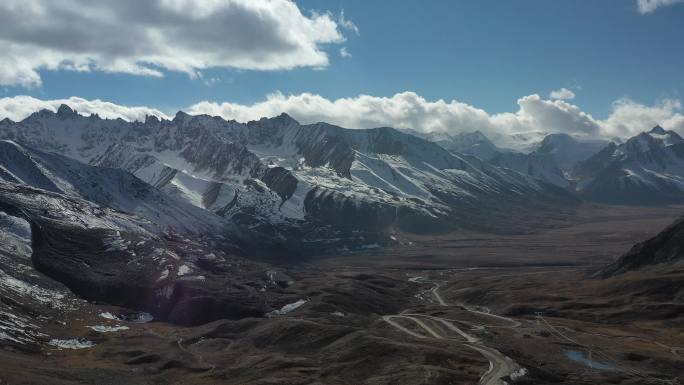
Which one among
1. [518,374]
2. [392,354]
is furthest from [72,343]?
Result: [518,374]

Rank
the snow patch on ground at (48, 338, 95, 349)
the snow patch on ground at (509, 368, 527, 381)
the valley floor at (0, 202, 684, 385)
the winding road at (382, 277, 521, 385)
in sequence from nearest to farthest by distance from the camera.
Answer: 1. the snow patch on ground at (509, 368, 527, 381)
2. the winding road at (382, 277, 521, 385)
3. the valley floor at (0, 202, 684, 385)
4. the snow patch on ground at (48, 338, 95, 349)

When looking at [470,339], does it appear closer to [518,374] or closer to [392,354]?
[392,354]

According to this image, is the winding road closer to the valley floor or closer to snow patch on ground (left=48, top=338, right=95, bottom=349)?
the valley floor

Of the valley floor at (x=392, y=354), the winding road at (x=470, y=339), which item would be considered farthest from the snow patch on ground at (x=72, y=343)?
the winding road at (x=470, y=339)

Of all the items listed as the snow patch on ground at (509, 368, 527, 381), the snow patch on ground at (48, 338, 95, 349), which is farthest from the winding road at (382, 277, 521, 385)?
the snow patch on ground at (48, 338, 95, 349)

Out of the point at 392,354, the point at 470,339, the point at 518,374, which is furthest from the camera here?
the point at 470,339

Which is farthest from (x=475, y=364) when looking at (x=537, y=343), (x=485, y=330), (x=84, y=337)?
(x=84, y=337)

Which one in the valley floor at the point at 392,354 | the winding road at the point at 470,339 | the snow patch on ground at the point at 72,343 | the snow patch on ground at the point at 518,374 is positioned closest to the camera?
the snow patch on ground at the point at 518,374

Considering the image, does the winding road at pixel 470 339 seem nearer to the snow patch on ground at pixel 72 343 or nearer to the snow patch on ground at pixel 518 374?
the snow patch on ground at pixel 518 374

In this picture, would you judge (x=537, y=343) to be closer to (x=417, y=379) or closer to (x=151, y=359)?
(x=417, y=379)

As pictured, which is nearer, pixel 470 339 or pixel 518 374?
pixel 518 374

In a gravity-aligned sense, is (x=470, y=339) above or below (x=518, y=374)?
below
